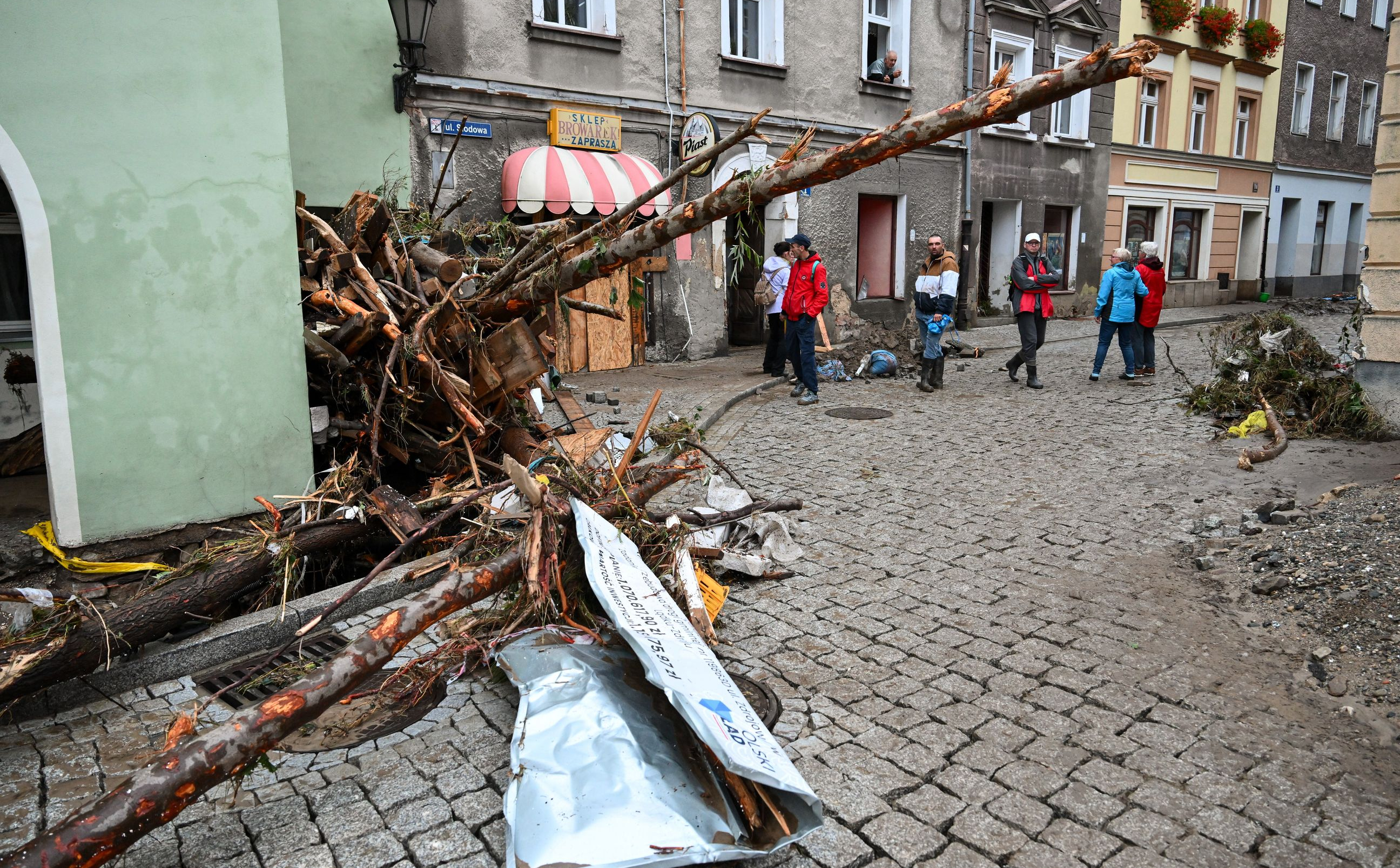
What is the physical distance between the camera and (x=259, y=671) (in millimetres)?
4273

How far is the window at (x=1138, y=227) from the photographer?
895 inches

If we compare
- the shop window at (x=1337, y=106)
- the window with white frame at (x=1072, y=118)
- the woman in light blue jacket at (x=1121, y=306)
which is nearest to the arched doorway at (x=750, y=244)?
the woman in light blue jacket at (x=1121, y=306)

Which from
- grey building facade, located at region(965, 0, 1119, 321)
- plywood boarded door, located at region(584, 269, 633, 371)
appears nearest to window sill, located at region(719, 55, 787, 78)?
plywood boarded door, located at region(584, 269, 633, 371)

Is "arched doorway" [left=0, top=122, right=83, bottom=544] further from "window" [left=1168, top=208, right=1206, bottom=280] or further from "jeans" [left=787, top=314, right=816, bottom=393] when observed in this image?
"window" [left=1168, top=208, right=1206, bottom=280]

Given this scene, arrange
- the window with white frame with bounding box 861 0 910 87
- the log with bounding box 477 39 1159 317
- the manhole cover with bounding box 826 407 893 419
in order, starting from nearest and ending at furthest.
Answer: the log with bounding box 477 39 1159 317 → the manhole cover with bounding box 826 407 893 419 → the window with white frame with bounding box 861 0 910 87

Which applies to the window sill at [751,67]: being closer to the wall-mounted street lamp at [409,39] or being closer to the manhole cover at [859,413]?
the wall-mounted street lamp at [409,39]

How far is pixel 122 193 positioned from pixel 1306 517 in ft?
22.7

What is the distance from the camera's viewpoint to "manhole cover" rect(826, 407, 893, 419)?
9.85m

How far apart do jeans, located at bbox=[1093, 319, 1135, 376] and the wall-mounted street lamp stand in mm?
9020

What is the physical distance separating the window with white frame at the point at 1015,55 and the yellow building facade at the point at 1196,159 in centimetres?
332

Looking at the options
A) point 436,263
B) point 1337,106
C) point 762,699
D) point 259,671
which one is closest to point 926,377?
point 436,263

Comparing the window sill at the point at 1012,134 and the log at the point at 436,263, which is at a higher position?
the window sill at the point at 1012,134

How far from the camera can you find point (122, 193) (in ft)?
15.4

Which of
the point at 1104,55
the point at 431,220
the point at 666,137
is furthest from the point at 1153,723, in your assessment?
the point at 666,137
